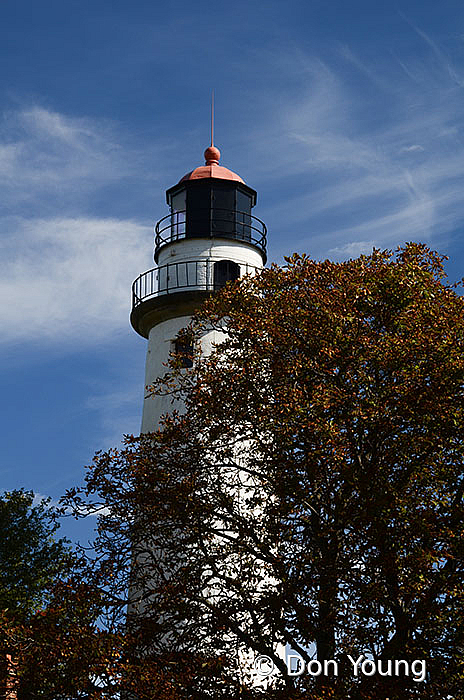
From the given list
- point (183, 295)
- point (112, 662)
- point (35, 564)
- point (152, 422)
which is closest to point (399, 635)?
point (112, 662)

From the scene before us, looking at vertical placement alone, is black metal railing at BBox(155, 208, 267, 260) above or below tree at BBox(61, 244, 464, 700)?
above

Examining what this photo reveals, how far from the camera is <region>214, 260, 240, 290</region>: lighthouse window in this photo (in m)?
24.2

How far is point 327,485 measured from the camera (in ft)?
43.0

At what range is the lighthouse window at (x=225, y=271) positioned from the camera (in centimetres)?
2416

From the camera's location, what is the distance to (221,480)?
15070 millimetres

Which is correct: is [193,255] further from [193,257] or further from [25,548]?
[25,548]

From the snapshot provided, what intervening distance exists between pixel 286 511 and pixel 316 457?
3.12 feet

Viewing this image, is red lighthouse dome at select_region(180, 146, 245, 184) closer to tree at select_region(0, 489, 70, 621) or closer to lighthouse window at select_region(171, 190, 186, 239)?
lighthouse window at select_region(171, 190, 186, 239)
